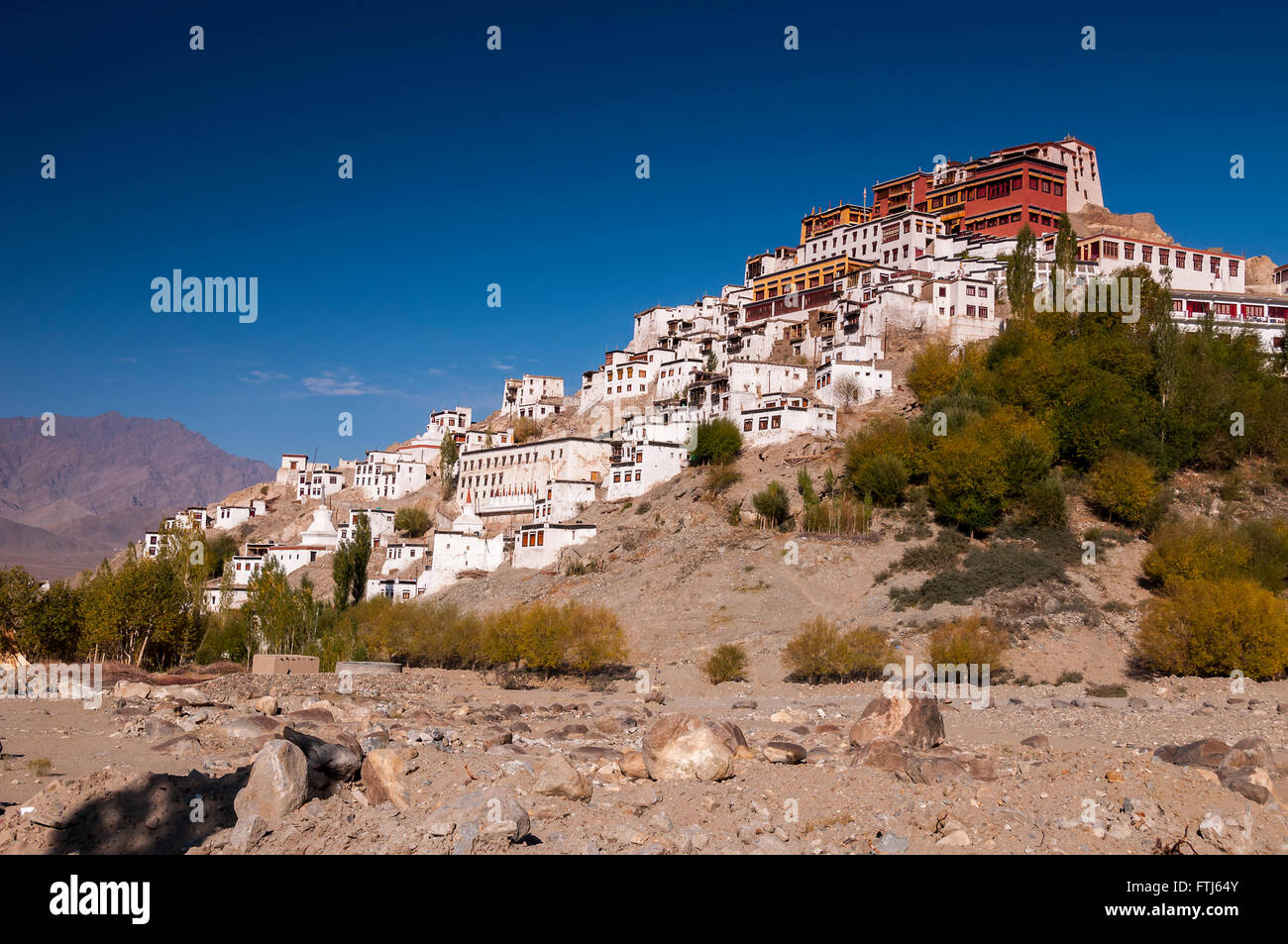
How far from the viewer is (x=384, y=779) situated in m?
14.1

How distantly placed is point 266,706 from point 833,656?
1839 cm

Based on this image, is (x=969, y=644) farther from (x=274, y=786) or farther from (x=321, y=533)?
(x=321, y=533)

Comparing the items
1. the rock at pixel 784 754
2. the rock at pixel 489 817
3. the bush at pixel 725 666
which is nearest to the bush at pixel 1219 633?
the bush at pixel 725 666

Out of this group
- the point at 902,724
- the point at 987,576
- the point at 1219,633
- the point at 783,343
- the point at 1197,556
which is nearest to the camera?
the point at 902,724

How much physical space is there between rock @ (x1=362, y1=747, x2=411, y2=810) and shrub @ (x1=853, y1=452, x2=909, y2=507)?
36.8m

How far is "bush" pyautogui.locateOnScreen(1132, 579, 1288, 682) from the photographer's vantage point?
30797mm

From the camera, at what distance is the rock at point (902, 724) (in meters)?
20.3

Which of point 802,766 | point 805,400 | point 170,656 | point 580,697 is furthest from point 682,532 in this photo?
point 802,766

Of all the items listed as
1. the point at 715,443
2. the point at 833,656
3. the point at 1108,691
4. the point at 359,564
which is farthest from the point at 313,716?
the point at 715,443

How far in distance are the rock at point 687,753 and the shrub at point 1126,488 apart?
109 ft

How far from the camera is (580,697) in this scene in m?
33.8

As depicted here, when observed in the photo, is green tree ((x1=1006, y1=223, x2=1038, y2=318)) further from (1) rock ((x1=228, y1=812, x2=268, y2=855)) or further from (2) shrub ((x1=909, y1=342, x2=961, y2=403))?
(1) rock ((x1=228, y1=812, x2=268, y2=855))

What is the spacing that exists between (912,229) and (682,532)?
34.5 meters

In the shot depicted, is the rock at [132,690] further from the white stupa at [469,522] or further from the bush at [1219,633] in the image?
the white stupa at [469,522]
